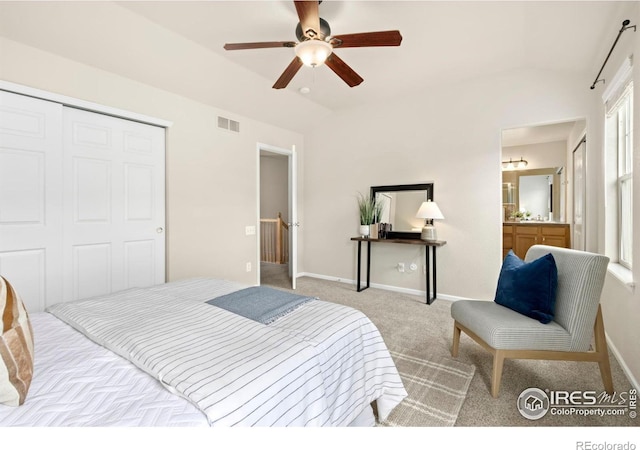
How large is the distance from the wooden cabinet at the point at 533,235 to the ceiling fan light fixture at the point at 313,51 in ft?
15.9

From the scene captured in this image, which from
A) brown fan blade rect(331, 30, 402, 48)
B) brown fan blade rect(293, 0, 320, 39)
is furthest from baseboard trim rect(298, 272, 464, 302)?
brown fan blade rect(293, 0, 320, 39)

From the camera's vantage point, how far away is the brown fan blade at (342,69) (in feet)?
7.38

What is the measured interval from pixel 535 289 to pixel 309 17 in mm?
2284

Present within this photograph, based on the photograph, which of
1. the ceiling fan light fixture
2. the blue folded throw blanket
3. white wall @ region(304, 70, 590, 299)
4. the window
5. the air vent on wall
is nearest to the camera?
the blue folded throw blanket

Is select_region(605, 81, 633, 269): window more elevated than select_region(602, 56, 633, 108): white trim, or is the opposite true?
select_region(602, 56, 633, 108): white trim

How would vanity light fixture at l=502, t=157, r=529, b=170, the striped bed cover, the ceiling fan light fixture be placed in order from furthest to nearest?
vanity light fixture at l=502, t=157, r=529, b=170 → the ceiling fan light fixture → the striped bed cover

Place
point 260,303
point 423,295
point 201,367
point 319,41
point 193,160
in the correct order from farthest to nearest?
point 423,295 < point 193,160 < point 319,41 < point 260,303 < point 201,367

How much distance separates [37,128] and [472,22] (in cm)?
366

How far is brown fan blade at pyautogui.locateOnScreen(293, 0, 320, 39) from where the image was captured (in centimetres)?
174

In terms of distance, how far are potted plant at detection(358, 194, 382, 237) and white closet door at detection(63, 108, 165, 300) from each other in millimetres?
2595

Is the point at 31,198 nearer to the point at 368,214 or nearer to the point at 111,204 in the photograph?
the point at 111,204

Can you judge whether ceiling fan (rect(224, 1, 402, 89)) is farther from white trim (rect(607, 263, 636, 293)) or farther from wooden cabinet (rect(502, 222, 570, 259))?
wooden cabinet (rect(502, 222, 570, 259))

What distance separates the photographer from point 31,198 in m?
2.31

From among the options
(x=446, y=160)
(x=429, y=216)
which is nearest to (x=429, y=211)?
(x=429, y=216)
